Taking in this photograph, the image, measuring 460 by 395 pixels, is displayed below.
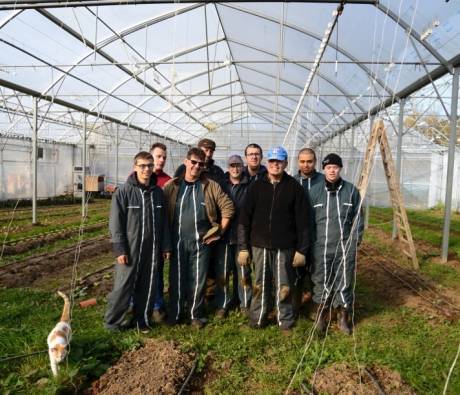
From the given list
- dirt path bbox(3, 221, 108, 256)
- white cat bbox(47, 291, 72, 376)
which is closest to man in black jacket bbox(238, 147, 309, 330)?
white cat bbox(47, 291, 72, 376)

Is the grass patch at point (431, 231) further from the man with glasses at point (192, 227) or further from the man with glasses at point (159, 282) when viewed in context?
the man with glasses at point (159, 282)

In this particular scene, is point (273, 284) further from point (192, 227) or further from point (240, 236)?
point (192, 227)

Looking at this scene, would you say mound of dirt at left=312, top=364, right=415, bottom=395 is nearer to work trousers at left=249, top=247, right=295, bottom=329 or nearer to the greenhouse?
the greenhouse

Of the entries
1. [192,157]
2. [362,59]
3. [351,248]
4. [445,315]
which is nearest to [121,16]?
[362,59]

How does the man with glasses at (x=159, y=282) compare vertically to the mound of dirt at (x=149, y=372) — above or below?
above

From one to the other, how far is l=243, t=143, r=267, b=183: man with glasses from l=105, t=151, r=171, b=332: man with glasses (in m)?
1.06

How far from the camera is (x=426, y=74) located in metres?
7.12

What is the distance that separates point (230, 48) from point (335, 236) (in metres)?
8.43

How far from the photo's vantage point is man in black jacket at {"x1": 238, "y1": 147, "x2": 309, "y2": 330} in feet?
11.5

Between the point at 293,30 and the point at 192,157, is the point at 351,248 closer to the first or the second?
the point at 192,157

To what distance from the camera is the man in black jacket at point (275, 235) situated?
351cm

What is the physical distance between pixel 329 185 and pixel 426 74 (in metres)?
4.90

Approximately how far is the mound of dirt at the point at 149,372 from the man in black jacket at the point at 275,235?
0.98 m

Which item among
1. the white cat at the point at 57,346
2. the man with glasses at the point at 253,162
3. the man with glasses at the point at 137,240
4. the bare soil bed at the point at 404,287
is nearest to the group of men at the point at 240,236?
the man with glasses at the point at 137,240
